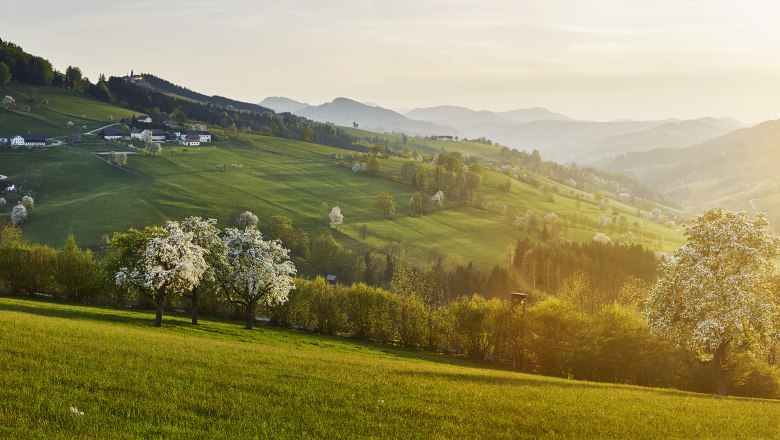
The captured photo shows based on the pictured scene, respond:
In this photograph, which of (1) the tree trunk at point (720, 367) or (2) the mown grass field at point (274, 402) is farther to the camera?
(1) the tree trunk at point (720, 367)

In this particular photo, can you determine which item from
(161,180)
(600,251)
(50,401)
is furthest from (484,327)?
(161,180)

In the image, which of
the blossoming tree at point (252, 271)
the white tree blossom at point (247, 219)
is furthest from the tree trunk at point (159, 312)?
the white tree blossom at point (247, 219)

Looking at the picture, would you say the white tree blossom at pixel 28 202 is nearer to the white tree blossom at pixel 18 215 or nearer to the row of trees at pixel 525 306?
the white tree blossom at pixel 18 215

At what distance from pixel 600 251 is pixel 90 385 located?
163 m

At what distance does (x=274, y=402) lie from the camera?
2466 centimetres

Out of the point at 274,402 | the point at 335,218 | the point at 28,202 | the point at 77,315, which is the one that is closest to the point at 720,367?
the point at 274,402

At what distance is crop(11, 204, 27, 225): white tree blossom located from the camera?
147625 mm

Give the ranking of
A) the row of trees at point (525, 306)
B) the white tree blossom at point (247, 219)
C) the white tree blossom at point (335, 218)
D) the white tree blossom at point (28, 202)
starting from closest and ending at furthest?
the row of trees at point (525, 306) → the white tree blossom at point (28, 202) → the white tree blossom at point (247, 219) → the white tree blossom at point (335, 218)

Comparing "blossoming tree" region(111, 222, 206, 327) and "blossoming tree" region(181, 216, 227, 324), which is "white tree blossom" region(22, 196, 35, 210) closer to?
"blossoming tree" region(181, 216, 227, 324)

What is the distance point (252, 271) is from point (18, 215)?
117 metres

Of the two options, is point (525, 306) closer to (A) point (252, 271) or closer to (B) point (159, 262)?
(A) point (252, 271)

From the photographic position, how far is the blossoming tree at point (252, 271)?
72438 mm

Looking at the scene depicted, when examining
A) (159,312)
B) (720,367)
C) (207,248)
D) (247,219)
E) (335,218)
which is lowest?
(247,219)

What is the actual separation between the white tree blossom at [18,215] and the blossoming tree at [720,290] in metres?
165
